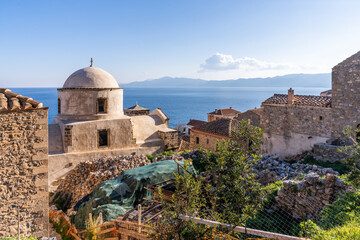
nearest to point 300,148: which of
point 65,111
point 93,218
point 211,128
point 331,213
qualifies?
point 211,128


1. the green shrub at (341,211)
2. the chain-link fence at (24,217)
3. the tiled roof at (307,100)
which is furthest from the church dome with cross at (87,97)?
the green shrub at (341,211)

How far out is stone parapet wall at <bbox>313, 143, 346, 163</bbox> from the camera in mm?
14625

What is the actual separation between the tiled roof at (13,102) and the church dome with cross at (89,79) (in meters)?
9.27

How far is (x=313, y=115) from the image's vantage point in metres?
17.9

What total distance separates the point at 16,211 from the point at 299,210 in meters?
9.02

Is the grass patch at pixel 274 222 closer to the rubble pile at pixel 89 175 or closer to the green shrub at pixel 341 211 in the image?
the green shrub at pixel 341 211

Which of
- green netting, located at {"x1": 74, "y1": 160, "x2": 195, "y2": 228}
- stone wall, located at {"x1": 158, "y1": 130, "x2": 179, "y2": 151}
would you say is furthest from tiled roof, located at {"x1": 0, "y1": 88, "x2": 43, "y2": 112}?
stone wall, located at {"x1": 158, "y1": 130, "x2": 179, "y2": 151}

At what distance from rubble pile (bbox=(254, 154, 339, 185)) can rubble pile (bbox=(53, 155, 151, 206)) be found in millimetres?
6673

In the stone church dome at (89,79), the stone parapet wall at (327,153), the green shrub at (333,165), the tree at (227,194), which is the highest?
the stone church dome at (89,79)

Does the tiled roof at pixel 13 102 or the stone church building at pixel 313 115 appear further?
the stone church building at pixel 313 115

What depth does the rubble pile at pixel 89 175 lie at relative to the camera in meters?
13.8

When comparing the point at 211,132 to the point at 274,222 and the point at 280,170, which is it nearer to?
the point at 280,170

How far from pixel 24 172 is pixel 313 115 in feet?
54.4

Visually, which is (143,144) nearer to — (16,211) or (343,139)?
(16,211)
